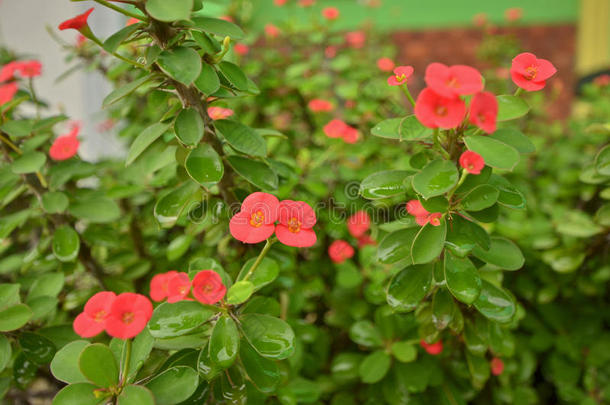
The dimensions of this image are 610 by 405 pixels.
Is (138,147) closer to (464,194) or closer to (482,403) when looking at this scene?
(464,194)

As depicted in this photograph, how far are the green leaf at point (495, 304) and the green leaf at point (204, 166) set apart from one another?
1.53 feet

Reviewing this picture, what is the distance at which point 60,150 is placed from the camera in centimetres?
80

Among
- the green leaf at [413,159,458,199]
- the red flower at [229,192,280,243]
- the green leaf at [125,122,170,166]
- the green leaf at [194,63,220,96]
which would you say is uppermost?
the green leaf at [194,63,220,96]

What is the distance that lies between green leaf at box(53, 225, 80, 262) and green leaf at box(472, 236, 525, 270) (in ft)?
2.51

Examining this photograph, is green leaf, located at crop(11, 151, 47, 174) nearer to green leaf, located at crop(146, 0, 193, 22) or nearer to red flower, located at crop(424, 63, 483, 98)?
green leaf, located at crop(146, 0, 193, 22)

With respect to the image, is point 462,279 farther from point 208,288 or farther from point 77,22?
point 77,22

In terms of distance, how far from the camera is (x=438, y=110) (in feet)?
1.63

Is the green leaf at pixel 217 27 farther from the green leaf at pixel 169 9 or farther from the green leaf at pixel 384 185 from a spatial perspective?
the green leaf at pixel 384 185

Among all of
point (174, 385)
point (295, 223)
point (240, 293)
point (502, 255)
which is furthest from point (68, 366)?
point (502, 255)

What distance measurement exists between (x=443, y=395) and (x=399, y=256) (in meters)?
0.46

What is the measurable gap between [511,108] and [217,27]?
0.46 meters

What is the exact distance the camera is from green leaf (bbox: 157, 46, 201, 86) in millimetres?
537

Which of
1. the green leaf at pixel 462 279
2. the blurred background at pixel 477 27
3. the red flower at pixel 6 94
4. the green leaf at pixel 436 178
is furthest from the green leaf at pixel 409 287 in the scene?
the blurred background at pixel 477 27

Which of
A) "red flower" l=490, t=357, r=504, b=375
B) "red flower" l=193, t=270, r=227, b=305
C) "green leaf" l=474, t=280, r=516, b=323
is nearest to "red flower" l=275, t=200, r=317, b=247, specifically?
"red flower" l=193, t=270, r=227, b=305
